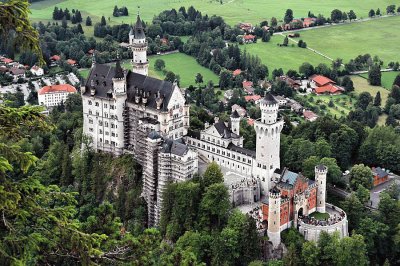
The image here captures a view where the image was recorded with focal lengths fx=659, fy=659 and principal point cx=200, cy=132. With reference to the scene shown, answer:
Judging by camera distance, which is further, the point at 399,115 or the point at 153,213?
the point at 399,115

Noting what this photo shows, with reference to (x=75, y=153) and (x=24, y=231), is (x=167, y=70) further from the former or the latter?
(x=24, y=231)

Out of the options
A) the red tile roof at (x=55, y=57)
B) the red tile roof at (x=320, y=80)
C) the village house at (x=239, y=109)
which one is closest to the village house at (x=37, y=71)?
the red tile roof at (x=55, y=57)

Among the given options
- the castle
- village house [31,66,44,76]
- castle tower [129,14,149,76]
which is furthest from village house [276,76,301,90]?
the castle

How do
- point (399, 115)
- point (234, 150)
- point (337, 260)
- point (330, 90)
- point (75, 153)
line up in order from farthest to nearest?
point (330, 90) < point (399, 115) < point (75, 153) < point (234, 150) < point (337, 260)

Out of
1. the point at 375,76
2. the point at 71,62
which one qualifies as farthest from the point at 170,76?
the point at 375,76

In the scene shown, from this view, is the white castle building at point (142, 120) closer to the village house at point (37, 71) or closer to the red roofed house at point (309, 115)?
the red roofed house at point (309, 115)

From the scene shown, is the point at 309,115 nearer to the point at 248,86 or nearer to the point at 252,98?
the point at 252,98

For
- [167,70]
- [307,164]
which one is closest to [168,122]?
[307,164]
